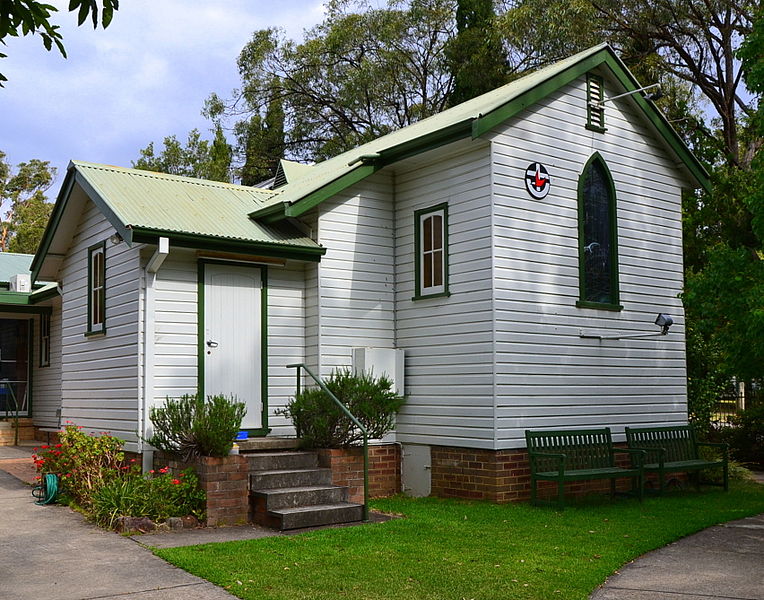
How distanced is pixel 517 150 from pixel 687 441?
548 centimetres

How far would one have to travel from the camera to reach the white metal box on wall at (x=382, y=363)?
12500 mm

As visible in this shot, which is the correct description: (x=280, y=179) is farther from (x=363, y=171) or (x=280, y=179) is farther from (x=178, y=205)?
(x=178, y=205)

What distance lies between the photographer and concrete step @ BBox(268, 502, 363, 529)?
982cm

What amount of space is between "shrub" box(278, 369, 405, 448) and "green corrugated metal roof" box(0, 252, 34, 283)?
14.4 m

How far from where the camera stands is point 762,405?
17.8 metres

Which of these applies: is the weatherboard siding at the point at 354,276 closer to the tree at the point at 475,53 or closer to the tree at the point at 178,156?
the tree at the point at 475,53

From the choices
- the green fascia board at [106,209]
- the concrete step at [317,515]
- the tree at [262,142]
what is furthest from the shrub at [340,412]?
the tree at [262,142]

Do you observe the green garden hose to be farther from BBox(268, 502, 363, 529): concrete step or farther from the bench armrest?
the bench armrest

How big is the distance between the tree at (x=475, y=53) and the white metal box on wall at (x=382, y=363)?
16193mm

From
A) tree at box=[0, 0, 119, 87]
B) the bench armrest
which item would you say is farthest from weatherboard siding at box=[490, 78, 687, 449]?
tree at box=[0, 0, 119, 87]

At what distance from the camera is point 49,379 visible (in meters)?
20.2

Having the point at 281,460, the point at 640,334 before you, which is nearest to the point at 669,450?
the point at 640,334

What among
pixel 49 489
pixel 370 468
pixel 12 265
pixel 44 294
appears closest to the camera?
pixel 49 489

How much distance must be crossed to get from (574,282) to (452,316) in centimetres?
196
